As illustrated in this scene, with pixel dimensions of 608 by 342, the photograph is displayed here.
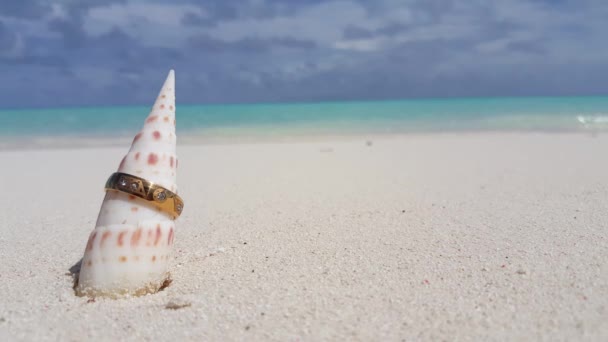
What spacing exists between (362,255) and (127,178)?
4.92 ft

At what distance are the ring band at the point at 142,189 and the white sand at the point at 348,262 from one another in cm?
50

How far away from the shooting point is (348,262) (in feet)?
9.98

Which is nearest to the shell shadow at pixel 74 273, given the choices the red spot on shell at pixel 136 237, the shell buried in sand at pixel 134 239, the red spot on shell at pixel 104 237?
the shell buried in sand at pixel 134 239

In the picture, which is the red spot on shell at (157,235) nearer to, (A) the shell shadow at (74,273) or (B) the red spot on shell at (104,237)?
(B) the red spot on shell at (104,237)

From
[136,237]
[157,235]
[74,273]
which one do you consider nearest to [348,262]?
[157,235]

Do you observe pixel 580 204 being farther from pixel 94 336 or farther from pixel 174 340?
pixel 94 336

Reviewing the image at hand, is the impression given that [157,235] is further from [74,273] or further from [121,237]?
[74,273]

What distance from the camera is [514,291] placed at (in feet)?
8.09

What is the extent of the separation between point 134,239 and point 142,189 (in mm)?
257

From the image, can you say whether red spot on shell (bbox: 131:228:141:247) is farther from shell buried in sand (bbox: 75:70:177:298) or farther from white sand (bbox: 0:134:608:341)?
white sand (bbox: 0:134:608:341)

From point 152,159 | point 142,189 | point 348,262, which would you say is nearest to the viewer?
point 142,189

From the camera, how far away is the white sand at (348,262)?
7.34 feet

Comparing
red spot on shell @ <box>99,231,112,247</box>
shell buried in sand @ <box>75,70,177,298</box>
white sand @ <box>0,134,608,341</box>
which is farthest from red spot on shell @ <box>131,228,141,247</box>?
white sand @ <box>0,134,608,341</box>

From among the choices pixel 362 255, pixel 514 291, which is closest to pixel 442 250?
pixel 362 255
